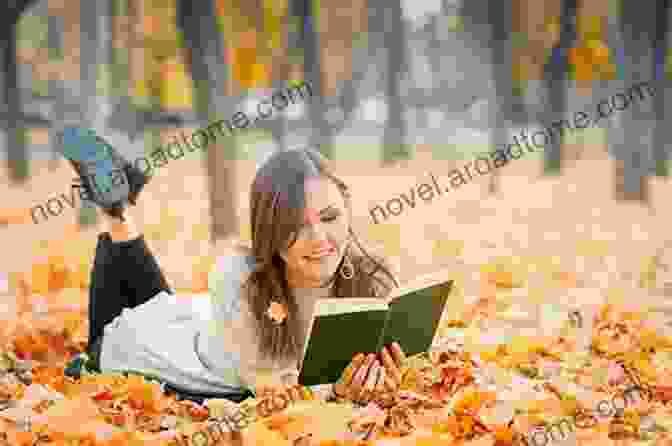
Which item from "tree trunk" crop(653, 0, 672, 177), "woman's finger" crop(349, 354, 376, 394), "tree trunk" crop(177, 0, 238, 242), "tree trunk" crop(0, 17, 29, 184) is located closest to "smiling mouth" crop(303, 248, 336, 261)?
"woman's finger" crop(349, 354, 376, 394)

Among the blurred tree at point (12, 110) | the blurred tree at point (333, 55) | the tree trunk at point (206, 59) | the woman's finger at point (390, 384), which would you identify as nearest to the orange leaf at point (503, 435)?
the woman's finger at point (390, 384)

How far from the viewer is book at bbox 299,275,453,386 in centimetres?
182

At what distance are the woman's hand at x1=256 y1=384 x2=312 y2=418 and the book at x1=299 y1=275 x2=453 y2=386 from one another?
0.17 feet

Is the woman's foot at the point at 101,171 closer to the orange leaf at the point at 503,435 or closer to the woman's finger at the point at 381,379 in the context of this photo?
the woman's finger at the point at 381,379

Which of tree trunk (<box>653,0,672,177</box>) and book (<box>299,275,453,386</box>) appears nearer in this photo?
book (<box>299,275,453,386</box>)

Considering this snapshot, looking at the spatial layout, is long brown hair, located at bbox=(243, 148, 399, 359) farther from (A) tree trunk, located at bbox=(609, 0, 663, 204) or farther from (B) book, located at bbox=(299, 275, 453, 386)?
(A) tree trunk, located at bbox=(609, 0, 663, 204)

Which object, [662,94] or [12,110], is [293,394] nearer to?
[662,94]

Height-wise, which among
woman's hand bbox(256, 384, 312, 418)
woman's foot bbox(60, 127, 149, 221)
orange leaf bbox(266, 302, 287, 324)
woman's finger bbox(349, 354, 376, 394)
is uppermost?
woman's foot bbox(60, 127, 149, 221)

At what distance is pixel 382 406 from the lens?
206cm

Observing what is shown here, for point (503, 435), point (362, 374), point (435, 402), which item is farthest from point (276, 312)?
point (503, 435)

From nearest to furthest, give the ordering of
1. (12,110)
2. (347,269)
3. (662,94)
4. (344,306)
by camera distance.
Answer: (344,306) → (347,269) → (662,94) → (12,110)

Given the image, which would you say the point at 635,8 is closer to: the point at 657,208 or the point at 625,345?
the point at 657,208

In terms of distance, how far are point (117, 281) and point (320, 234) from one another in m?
0.88

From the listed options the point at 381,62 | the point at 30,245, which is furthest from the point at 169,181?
the point at 381,62
